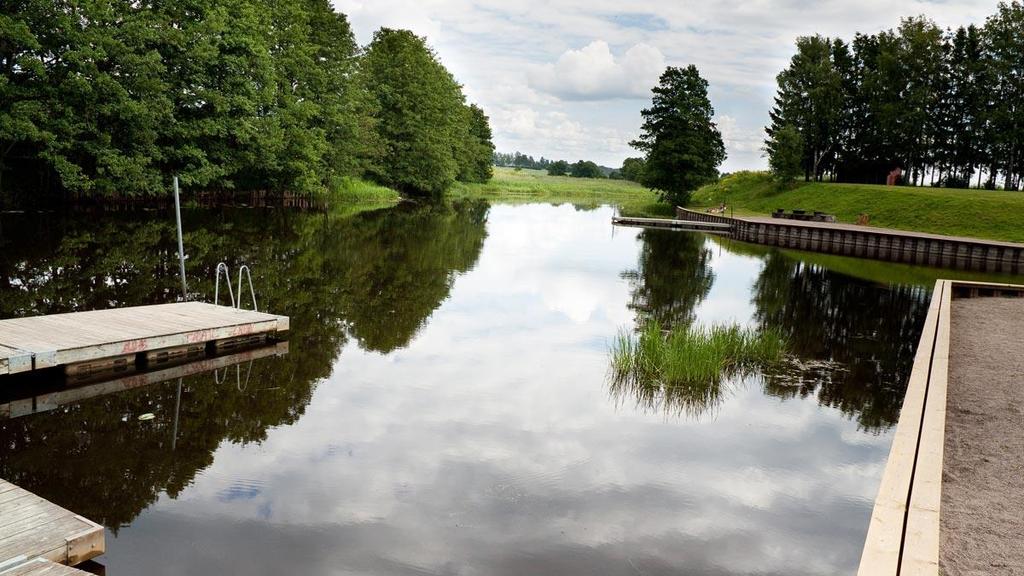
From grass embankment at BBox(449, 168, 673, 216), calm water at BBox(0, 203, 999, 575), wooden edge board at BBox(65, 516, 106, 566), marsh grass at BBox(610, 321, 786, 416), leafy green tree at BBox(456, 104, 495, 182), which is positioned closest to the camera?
wooden edge board at BBox(65, 516, 106, 566)

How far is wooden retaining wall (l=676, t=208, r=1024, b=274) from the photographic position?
2897 centimetres

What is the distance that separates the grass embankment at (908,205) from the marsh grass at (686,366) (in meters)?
28.6

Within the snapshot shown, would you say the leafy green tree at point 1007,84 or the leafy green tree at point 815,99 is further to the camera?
the leafy green tree at point 815,99

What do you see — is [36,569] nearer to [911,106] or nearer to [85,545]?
[85,545]

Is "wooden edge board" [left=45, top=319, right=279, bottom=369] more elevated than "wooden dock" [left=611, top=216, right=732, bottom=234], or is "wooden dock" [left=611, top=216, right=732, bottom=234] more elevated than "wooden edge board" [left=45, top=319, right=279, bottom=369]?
"wooden dock" [left=611, top=216, right=732, bottom=234]

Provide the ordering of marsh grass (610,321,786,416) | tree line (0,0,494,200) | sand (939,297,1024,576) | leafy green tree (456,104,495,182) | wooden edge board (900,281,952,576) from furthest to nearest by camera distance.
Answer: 1. leafy green tree (456,104,495,182)
2. tree line (0,0,494,200)
3. marsh grass (610,321,786,416)
4. sand (939,297,1024,576)
5. wooden edge board (900,281,952,576)

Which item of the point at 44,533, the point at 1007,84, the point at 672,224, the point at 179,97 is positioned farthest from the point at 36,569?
the point at 1007,84

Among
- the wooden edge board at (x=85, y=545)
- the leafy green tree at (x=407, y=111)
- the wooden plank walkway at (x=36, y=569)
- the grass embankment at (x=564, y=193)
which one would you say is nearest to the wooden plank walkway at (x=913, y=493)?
the wooden plank walkway at (x=36, y=569)

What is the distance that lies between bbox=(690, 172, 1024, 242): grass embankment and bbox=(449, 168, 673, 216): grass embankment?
316 inches

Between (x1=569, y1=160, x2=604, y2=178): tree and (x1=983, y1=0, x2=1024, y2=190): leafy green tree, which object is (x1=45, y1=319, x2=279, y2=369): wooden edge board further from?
(x1=569, y1=160, x2=604, y2=178): tree

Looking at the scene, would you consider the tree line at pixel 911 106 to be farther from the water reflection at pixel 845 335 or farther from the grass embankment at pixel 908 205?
the water reflection at pixel 845 335

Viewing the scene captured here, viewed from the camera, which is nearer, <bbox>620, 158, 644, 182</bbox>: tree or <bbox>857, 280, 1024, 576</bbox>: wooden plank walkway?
<bbox>857, 280, 1024, 576</bbox>: wooden plank walkway

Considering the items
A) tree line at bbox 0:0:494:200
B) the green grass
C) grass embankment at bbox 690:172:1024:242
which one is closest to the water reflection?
grass embankment at bbox 690:172:1024:242

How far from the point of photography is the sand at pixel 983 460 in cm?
475
